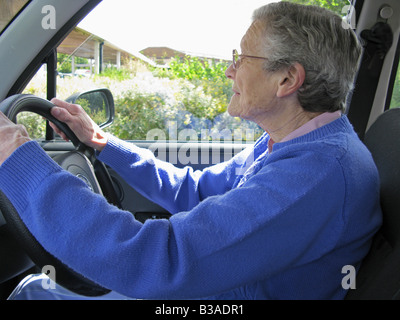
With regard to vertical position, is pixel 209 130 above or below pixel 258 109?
below

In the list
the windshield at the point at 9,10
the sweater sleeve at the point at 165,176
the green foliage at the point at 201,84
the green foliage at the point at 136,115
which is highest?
the windshield at the point at 9,10

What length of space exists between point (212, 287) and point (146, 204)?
134cm

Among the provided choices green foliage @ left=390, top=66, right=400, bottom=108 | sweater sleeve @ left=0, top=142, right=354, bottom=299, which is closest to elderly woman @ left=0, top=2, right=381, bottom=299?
sweater sleeve @ left=0, top=142, right=354, bottom=299

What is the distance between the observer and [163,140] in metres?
2.43

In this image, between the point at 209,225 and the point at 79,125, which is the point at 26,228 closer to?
the point at 209,225

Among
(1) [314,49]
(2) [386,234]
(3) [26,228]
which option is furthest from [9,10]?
(2) [386,234]

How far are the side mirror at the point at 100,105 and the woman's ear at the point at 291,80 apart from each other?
40.8 inches

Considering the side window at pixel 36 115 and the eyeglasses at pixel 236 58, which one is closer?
the eyeglasses at pixel 236 58

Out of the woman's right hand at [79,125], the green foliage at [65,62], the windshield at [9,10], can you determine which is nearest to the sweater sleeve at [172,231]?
the woman's right hand at [79,125]

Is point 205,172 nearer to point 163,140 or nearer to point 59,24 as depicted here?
point 163,140

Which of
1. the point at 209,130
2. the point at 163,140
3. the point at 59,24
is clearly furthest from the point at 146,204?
the point at 59,24

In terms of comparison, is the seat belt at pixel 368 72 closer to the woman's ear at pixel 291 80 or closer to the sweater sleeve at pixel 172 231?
the woman's ear at pixel 291 80

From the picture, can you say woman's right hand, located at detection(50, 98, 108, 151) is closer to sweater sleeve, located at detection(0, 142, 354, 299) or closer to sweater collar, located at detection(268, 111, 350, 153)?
sweater sleeve, located at detection(0, 142, 354, 299)

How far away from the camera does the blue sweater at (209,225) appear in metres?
0.89
